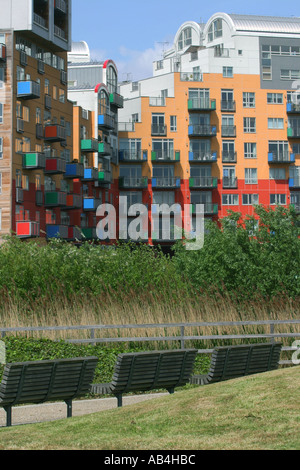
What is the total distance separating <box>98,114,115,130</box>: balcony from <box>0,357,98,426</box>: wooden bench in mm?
60835

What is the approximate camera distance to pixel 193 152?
79.8 meters

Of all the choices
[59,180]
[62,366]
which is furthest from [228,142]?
[62,366]

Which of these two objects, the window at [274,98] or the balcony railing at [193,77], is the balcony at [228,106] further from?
the window at [274,98]

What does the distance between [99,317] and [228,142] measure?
60.0 meters

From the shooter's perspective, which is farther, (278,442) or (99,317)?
(99,317)

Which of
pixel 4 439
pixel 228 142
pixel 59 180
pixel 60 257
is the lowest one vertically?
pixel 4 439

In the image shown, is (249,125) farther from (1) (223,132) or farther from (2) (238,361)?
(2) (238,361)

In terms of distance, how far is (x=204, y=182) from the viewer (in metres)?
79.6

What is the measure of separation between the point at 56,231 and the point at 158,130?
2570 centimetres

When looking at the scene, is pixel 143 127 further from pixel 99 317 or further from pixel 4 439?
pixel 4 439

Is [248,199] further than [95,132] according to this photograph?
Yes

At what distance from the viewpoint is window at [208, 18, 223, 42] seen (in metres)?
85.6

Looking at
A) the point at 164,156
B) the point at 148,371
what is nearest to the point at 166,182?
the point at 164,156

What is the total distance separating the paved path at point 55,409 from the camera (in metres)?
13.5
